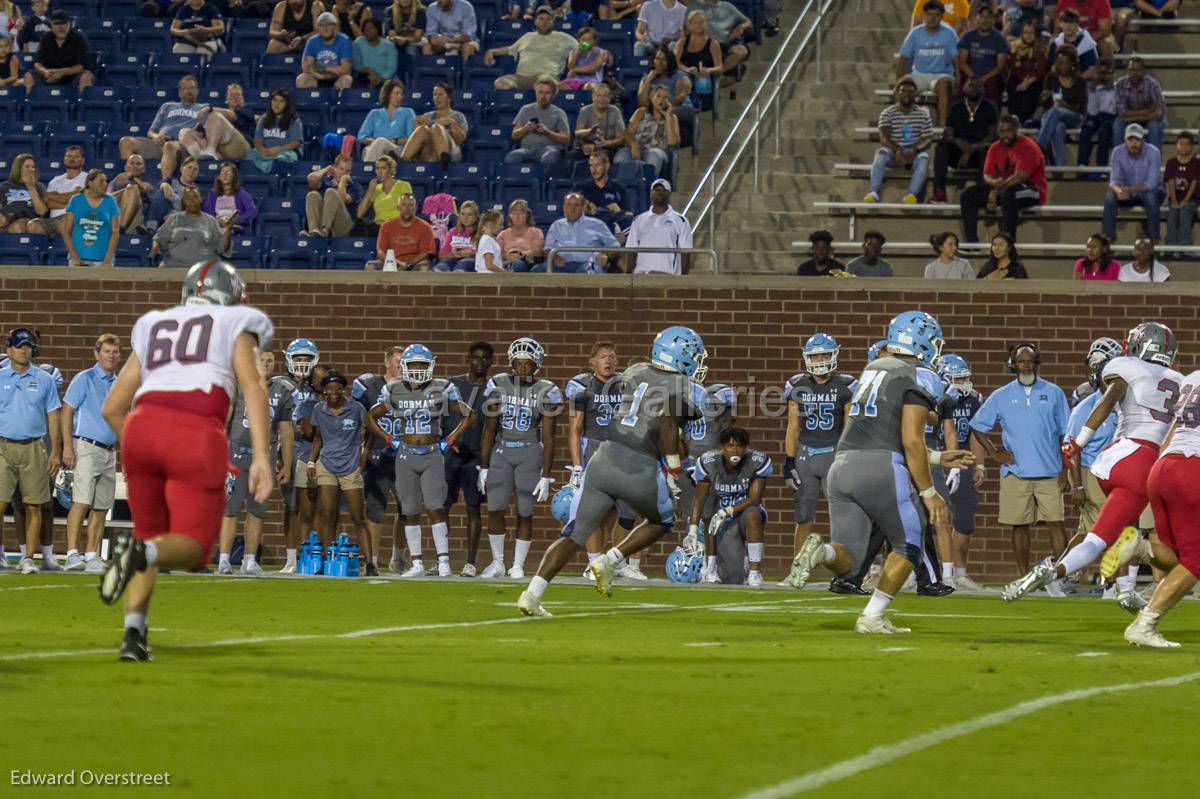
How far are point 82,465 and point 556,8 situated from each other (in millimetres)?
9894

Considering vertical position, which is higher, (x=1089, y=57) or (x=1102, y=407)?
(x=1089, y=57)

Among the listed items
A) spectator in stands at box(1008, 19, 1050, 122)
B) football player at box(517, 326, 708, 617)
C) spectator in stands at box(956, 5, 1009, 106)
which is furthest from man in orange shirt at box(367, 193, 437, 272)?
football player at box(517, 326, 708, 617)

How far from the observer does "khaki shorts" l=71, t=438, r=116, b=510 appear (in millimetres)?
18078

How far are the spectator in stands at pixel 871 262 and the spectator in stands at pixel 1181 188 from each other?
9.78ft

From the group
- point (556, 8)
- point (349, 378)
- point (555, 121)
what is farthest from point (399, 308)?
point (556, 8)

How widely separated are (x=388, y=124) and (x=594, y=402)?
5.86m

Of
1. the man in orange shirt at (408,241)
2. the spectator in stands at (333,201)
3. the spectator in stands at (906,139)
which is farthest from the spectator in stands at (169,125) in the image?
the spectator in stands at (906,139)

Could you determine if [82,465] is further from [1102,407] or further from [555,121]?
[1102,407]

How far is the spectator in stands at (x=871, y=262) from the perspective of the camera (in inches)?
800

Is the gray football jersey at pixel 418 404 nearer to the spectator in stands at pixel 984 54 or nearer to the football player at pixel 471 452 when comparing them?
the football player at pixel 471 452

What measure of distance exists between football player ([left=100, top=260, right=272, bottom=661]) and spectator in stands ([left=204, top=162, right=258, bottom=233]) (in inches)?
525

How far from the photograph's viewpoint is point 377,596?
15.1m

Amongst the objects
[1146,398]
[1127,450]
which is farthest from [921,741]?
[1146,398]

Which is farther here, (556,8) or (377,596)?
(556,8)
